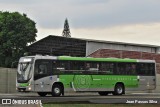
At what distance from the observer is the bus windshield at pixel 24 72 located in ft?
111

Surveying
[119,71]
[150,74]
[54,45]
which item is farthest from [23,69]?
[54,45]

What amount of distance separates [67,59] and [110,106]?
1504cm

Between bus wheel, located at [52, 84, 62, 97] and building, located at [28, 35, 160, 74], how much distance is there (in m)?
26.5

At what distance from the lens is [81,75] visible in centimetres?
3584

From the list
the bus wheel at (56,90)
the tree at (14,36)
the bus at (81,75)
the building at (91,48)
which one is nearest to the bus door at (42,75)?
the bus at (81,75)

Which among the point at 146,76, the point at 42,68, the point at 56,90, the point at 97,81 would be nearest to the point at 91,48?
the point at 146,76

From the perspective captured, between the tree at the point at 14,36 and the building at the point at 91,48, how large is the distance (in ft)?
6.15

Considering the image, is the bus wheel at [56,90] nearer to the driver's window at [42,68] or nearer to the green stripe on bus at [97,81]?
the green stripe on bus at [97,81]

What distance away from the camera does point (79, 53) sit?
6744 centimetres

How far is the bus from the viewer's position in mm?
33750

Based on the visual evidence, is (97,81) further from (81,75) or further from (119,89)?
(119,89)

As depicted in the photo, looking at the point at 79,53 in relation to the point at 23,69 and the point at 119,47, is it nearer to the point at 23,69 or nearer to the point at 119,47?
the point at 119,47

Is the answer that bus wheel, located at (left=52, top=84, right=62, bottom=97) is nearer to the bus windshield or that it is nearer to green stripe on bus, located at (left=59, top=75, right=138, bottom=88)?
green stripe on bus, located at (left=59, top=75, right=138, bottom=88)

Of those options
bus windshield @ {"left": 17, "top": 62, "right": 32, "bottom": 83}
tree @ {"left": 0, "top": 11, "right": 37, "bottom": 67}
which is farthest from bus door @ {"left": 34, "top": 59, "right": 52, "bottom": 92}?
tree @ {"left": 0, "top": 11, "right": 37, "bottom": 67}
